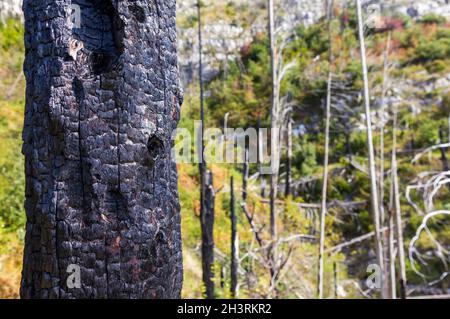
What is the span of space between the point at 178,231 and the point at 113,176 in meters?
0.29

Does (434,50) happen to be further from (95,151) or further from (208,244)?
(95,151)

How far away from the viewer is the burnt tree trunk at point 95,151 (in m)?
0.95

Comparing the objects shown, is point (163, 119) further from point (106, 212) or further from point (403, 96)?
point (403, 96)

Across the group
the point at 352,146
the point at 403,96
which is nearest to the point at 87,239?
the point at 352,146

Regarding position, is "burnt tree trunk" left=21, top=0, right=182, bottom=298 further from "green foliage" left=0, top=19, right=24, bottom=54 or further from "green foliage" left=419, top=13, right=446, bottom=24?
"green foliage" left=419, top=13, right=446, bottom=24

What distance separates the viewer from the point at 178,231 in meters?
1.15

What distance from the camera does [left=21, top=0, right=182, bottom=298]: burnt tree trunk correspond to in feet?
3.10

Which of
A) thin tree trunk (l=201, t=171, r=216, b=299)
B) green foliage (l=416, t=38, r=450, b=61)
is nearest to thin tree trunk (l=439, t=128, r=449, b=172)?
green foliage (l=416, t=38, r=450, b=61)

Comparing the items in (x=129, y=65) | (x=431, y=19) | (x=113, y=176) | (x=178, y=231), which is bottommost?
(x=178, y=231)
